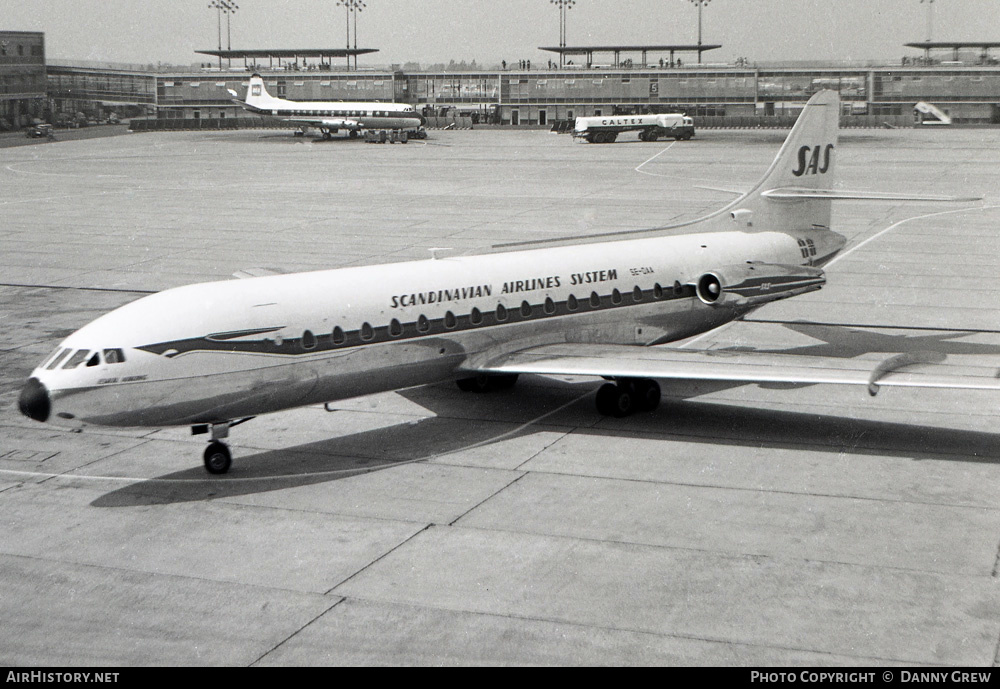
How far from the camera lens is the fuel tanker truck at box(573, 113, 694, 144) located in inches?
4683

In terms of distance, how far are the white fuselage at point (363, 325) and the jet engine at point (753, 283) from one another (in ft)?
0.70

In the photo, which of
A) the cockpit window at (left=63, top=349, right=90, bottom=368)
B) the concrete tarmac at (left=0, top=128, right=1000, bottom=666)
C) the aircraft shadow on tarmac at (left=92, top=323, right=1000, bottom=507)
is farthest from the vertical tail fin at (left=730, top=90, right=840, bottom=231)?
the cockpit window at (left=63, top=349, right=90, bottom=368)

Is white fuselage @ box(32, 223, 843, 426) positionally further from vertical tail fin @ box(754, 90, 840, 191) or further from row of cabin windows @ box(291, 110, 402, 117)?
row of cabin windows @ box(291, 110, 402, 117)

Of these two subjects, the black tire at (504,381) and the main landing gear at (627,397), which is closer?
the main landing gear at (627,397)

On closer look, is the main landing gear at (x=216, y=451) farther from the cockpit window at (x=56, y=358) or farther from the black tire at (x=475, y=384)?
the black tire at (x=475, y=384)

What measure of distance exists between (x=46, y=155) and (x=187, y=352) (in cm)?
8818

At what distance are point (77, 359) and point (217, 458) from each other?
9.78 feet

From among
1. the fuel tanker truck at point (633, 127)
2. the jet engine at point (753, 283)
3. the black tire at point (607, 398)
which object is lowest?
the black tire at point (607, 398)

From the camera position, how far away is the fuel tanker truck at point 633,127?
118938 millimetres

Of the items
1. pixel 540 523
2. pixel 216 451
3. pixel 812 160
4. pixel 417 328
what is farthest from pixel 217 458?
pixel 812 160

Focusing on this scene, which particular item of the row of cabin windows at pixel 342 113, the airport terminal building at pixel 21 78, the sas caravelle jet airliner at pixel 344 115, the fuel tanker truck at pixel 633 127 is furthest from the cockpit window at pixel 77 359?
the airport terminal building at pixel 21 78

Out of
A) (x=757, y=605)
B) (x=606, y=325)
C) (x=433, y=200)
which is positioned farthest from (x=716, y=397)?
(x=433, y=200)

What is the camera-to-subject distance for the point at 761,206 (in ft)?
92.3
